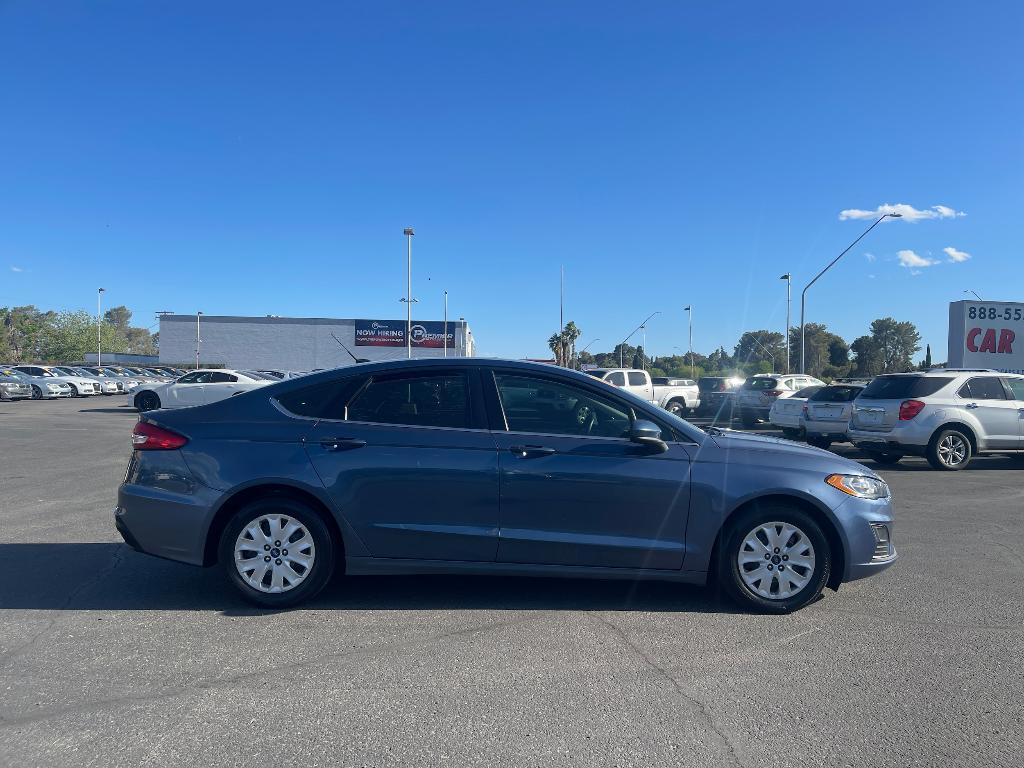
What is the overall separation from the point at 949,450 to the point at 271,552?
37.9ft

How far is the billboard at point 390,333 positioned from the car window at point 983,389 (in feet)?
169

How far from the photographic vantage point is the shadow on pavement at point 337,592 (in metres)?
5.02

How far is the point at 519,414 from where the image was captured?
5.02 metres

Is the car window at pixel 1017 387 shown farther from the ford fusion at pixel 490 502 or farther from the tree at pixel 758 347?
the tree at pixel 758 347

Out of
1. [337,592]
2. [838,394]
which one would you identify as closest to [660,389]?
[838,394]

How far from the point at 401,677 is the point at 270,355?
64778mm

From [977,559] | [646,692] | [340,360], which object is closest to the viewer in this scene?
[646,692]

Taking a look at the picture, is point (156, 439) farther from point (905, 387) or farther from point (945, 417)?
point (945, 417)

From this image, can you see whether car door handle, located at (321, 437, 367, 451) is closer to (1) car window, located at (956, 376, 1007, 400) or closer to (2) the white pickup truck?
(1) car window, located at (956, 376, 1007, 400)

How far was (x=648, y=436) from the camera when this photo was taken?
4.83 meters

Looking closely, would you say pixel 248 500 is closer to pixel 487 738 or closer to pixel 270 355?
pixel 487 738

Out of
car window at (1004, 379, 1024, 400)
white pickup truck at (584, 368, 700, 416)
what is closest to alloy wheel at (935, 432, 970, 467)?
car window at (1004, 379, 1024, 400)

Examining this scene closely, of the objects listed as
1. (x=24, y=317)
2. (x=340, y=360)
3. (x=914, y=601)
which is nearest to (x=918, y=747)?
(x=914, y=601)

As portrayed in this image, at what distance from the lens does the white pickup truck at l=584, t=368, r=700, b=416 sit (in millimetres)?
24192
